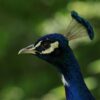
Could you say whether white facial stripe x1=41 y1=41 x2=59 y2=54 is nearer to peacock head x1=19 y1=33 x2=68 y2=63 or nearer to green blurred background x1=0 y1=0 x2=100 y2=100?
peacock head x1=19 y1=33 x2=68 y2=63

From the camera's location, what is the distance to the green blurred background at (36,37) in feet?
15.4

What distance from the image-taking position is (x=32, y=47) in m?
3.45

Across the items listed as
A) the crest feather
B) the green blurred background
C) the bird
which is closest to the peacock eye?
the bird

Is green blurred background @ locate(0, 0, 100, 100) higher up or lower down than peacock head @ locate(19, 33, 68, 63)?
lower down

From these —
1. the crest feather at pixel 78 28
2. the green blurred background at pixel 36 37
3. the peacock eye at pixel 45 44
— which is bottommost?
the green blurred background at pixel 36 37

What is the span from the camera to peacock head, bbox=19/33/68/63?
11.2ft

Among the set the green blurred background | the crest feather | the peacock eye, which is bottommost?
the green blurred background

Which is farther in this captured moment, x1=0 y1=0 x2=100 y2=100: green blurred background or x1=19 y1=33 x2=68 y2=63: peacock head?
x1=0 y1=0 x2=100 y2=100: green blurred background

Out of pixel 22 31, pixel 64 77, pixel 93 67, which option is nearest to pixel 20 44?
pixel 22 31

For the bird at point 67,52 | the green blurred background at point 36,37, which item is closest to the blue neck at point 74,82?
Result: the bird at point 67,52

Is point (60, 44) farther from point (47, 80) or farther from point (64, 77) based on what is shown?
point (47, 80)

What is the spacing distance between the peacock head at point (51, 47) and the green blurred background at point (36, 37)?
3.85 ft

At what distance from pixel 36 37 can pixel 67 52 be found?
5.50 ft

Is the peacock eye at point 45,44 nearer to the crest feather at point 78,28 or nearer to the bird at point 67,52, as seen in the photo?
the bird at point 67,52
